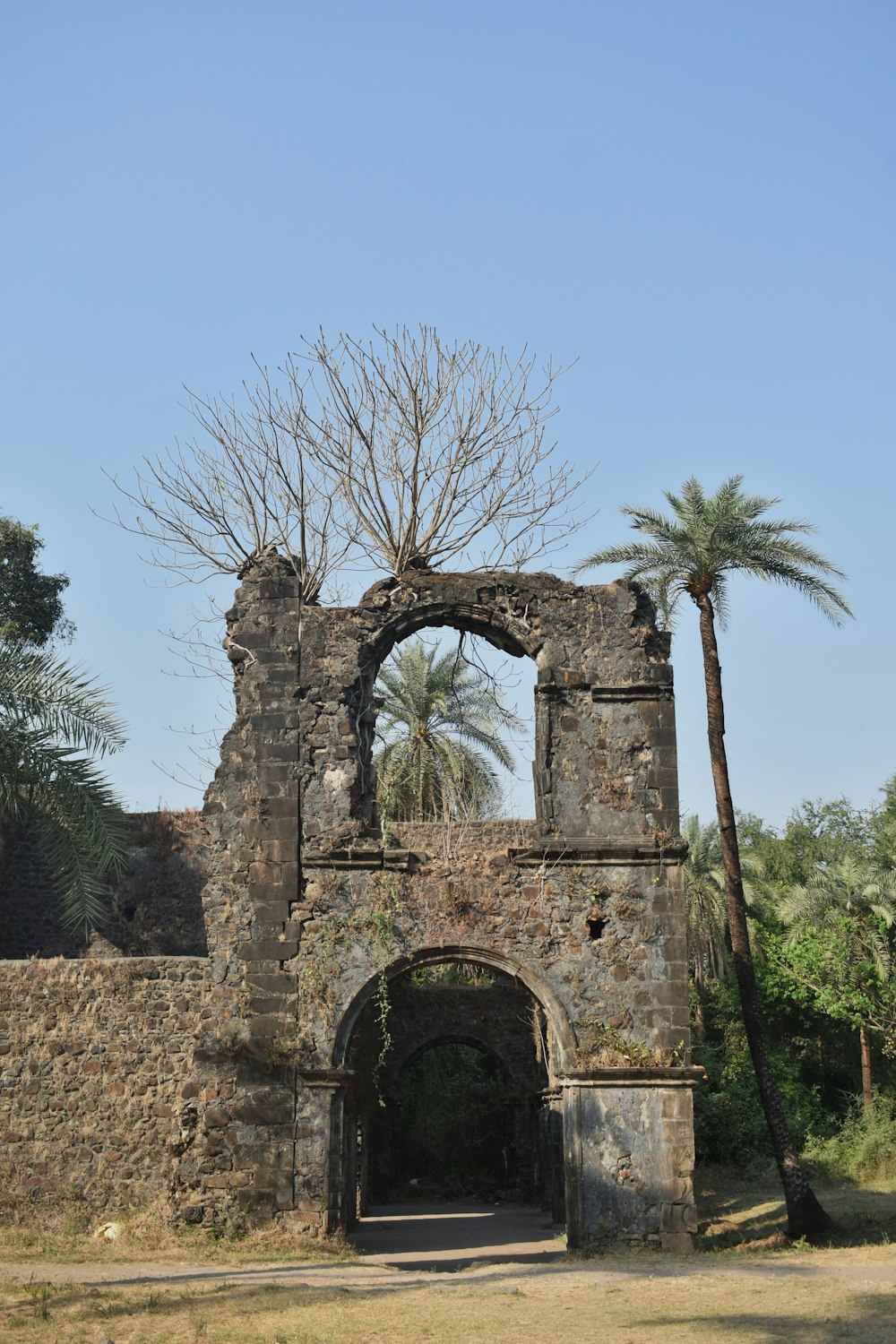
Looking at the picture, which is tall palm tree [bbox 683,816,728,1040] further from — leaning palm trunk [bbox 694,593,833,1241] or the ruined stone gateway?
the ruined stone gateway

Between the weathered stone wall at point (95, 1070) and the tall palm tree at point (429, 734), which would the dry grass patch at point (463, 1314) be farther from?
the tall palm tree at point (429, 734)

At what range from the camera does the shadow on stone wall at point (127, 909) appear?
25.6 m

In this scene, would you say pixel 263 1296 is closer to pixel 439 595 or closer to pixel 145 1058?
pixel 145 1058

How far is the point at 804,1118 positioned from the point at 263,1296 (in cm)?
1863

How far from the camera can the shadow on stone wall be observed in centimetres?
2558

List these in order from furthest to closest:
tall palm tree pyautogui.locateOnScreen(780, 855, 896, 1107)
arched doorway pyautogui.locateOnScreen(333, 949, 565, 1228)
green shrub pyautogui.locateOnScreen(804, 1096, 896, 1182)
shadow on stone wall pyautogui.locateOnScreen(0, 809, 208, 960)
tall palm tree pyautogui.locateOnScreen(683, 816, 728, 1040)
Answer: tall palm tree pyautogui.locateOnScreen(683, 816, 728, 1040) < tall palm tree pyautogui.locateOnScreen(780, 855, 896, 1107) < shadow on stone wall pyautogui.locateOnScreen(0, 809, 208, 960) < green shrub pyautogui.locateOnScreen(804, 1096, 896, 1182) < arched doorway pyautogui.locateOnScreen(333, 949, 565, 1228)

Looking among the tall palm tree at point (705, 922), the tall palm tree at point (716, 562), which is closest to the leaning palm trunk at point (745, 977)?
the tall palm tree at point (716, 562)

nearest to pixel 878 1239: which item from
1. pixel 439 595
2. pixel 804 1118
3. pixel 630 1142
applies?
pixel 630 1142

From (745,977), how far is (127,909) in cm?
1275

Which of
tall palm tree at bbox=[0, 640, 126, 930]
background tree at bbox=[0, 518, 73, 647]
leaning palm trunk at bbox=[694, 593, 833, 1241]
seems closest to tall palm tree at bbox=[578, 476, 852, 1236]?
leaning palm trunk at bbox=[694, 593, 833, 1241]

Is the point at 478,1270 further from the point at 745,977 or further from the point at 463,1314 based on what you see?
the point at 745,977

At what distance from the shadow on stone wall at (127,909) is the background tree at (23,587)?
8.56 m

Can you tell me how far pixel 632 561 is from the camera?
19.9 m

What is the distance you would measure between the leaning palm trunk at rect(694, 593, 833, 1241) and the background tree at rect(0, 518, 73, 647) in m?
19.1
